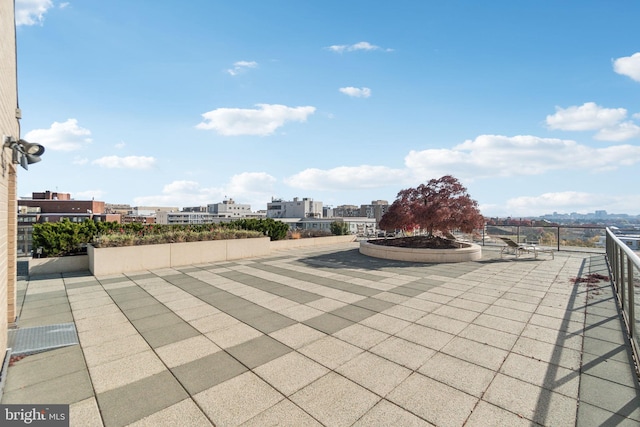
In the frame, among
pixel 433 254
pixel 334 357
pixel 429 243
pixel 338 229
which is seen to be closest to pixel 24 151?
pixel 334 357

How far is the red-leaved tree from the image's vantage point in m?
11.7

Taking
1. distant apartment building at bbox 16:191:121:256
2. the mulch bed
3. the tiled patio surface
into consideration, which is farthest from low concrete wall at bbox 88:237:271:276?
distant apartment building at bbox 16:191:121:256

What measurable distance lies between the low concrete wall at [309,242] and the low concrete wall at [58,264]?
7.62m

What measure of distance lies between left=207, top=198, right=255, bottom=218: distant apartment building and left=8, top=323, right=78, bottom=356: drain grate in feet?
352

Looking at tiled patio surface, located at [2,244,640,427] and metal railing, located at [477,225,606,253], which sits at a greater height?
metal railing, located at [477,225,606,253]

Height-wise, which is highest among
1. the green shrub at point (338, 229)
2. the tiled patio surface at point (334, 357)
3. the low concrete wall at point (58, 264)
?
the green shrub at point (338, 229)

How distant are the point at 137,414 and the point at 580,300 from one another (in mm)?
8189

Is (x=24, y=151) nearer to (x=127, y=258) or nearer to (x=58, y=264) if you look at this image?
(x=127, y=258)

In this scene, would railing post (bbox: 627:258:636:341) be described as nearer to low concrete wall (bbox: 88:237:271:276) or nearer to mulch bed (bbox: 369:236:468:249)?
mulch bed (bbox: 369:236:468:249)

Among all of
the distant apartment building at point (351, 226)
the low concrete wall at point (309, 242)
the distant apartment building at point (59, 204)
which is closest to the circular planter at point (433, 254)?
the low concrete wall at point (309, 242)

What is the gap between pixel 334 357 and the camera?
12.9 feet

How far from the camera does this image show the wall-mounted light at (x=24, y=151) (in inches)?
184

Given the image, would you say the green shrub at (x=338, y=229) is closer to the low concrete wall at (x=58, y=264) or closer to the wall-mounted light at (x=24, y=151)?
the low concrete wall at (x=58, y=264)

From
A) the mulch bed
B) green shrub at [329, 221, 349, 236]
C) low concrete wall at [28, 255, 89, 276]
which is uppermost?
green shrub at [329, 221, 349, 236]
